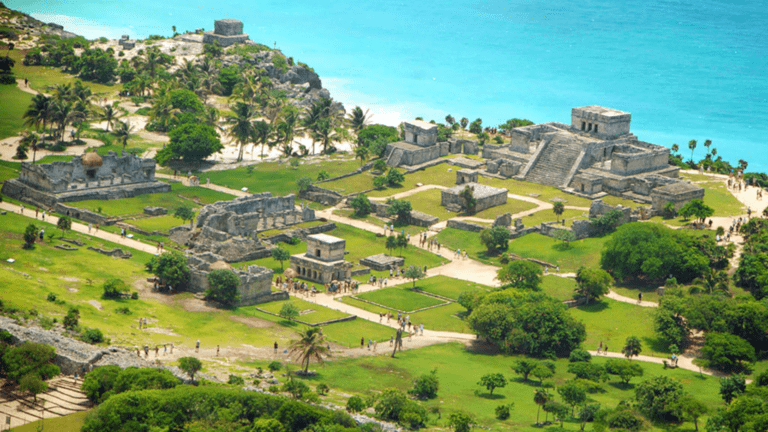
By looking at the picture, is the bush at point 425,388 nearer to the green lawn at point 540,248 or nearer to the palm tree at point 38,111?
the green lawn at point 540,248

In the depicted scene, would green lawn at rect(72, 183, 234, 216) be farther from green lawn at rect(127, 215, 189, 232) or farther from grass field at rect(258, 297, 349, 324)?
grass field at rect(258, 297, 349, 324)

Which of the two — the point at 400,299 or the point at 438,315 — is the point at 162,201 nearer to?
the point at 400,299

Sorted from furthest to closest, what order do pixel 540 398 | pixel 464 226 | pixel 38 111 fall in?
pixel 38 111 < pixel 464 226 < pixel 540 398

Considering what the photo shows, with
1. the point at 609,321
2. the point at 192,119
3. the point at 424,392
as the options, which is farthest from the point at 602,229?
the point at 192,119

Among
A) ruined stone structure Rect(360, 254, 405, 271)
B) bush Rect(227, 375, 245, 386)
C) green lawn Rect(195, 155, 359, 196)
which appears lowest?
bush Rect(227, 375, 245, 386)

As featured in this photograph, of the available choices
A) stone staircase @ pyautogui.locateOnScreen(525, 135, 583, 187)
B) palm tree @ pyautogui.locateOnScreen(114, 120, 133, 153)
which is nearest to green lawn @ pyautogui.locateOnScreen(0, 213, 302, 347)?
palm tree @ pyautogui.locateOnScreen(114, 120, 133, 153)

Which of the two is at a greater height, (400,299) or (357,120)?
(357,120)

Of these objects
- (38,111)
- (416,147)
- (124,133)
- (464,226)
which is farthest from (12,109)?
(464,226)
